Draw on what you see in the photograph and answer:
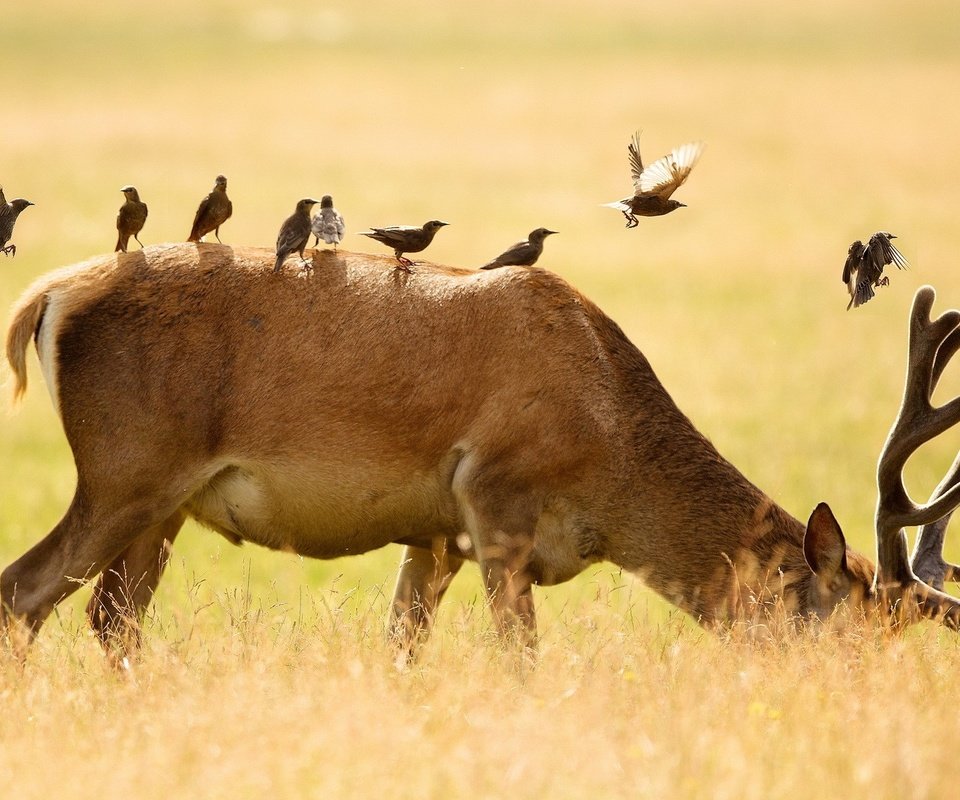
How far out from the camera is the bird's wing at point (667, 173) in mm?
6988

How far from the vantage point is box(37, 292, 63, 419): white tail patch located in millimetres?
6422

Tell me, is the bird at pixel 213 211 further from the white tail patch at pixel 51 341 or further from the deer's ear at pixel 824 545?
the deer's ear at pixel 824 545

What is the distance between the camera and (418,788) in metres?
4.39

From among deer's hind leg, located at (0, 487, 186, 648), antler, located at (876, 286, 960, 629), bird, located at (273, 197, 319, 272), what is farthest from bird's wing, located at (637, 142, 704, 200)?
deer's hind leg, located at (0, 487, 186, 648)

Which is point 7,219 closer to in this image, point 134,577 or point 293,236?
point 293,236

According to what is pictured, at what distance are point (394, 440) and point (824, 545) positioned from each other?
68.0 inches

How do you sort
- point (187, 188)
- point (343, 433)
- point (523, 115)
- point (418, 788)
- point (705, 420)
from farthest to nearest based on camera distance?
point (523, 115) → point (187, 188) → point (705, 420) → point (343, 433) → point (418, 788)

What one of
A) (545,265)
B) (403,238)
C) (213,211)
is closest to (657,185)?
(403,238)

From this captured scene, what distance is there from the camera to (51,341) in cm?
644

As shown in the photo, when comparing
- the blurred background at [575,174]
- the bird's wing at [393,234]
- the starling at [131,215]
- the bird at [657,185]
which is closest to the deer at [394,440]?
the starling at [131,215]

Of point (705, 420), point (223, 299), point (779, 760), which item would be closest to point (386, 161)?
point (705, 420)

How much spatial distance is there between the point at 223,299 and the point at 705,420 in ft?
32.5

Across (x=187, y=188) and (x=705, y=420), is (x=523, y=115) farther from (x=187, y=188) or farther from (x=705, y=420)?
(x=705, y=420)

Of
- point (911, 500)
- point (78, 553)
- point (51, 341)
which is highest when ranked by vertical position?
point (51, 341)
